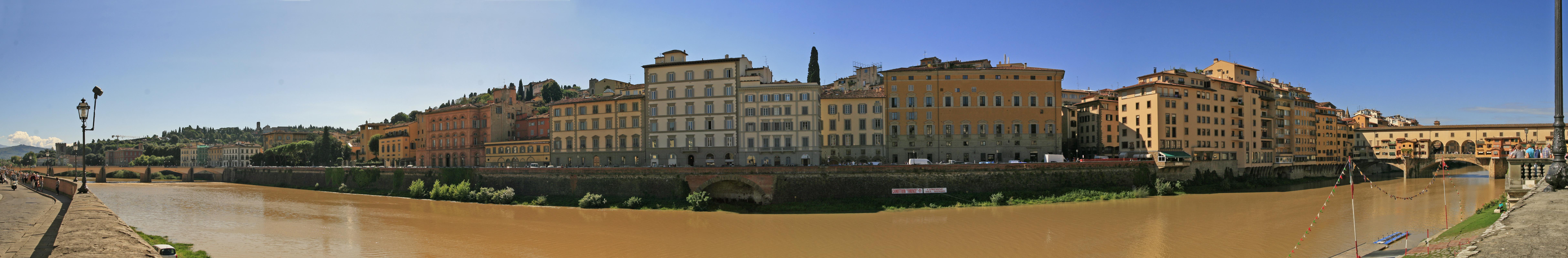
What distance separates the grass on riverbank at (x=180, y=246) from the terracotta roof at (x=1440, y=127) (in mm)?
104435

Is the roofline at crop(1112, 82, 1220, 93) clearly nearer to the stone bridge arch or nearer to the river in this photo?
the river

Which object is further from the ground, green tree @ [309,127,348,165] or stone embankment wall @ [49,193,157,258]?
green tree @ [309,127,348,165]

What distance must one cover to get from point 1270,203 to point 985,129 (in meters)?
18.4

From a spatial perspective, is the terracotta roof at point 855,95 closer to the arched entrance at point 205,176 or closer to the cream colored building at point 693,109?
the cream colored building at point 693,109

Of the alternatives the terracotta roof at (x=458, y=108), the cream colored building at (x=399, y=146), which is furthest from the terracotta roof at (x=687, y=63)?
the cream colored building at (x=399, y=146)

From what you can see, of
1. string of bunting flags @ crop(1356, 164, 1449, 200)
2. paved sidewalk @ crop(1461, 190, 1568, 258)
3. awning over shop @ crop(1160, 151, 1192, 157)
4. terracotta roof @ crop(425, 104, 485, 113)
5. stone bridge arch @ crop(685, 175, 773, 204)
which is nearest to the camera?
paved sidewalk @ crop(1461, 190, 1568, 258)

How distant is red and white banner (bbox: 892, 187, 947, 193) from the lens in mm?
39219

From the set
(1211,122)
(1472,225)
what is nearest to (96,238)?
(1472,225)

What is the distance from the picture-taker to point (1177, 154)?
52.8 meters

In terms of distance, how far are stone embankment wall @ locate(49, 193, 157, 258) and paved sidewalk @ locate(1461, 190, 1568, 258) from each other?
26.4 m

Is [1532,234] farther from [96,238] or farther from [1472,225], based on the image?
[96,238]

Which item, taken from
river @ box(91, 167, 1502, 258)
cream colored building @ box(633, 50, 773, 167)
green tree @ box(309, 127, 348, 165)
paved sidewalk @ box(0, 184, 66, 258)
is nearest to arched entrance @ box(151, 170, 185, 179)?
green tree @ box(309, 127, 348, 165)

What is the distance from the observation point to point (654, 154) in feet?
169

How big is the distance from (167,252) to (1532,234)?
29121 millimetres
